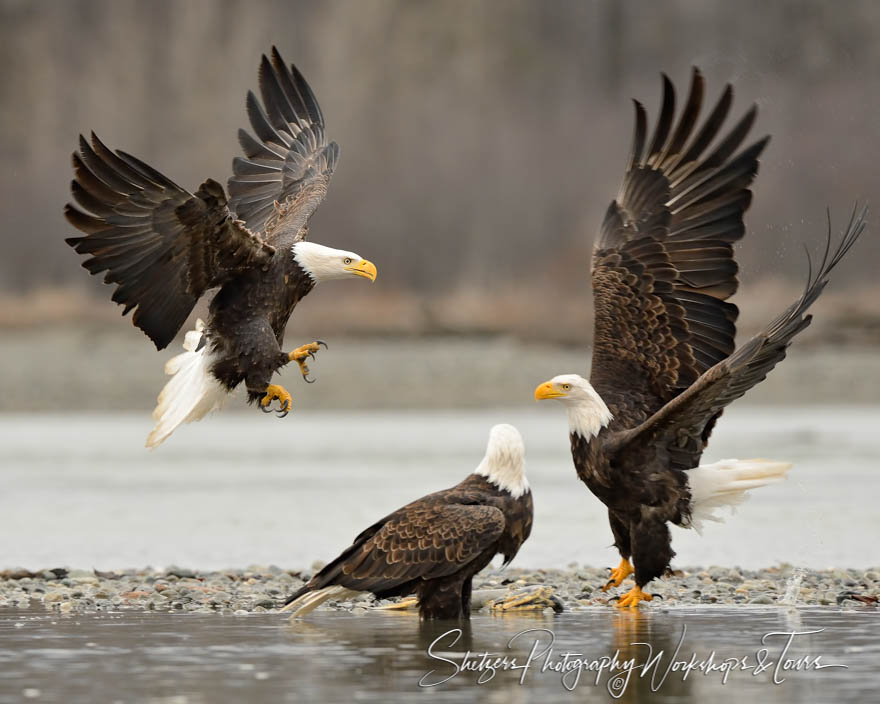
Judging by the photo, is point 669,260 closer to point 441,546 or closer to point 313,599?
point 441,546

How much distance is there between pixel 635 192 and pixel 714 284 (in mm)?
685

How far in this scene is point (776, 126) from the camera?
1888cm

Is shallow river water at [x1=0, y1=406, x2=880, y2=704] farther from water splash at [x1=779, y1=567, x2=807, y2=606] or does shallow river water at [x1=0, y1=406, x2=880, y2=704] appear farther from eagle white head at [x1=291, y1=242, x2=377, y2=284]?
eagle white head at [x1=291, y1=242, x2=377, y2=284]

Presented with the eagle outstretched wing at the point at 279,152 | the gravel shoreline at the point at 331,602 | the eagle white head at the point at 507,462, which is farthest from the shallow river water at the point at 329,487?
the eagle white head at the point at 507,462

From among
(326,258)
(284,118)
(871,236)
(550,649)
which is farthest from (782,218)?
(550,649)

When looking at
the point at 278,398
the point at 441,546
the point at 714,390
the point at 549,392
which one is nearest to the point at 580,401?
the point at 549,392

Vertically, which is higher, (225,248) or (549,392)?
(225,248)

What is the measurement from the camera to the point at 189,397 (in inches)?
312

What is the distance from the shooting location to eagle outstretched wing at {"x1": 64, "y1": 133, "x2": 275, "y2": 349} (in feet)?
22.8

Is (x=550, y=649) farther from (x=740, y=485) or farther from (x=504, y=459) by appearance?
(x=740, y=485)

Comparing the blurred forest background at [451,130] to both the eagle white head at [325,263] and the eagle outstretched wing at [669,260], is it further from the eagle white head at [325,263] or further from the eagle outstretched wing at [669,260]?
the eagle white head at [325,263]

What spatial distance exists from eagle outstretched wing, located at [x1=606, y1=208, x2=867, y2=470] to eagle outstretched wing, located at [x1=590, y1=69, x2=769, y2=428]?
241 mm

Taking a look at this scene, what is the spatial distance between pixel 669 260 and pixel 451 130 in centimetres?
1925

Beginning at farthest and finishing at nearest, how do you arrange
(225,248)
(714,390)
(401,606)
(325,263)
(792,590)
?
(325,263) < (225,248) < (792,590) < (401,606) < (714,390)
